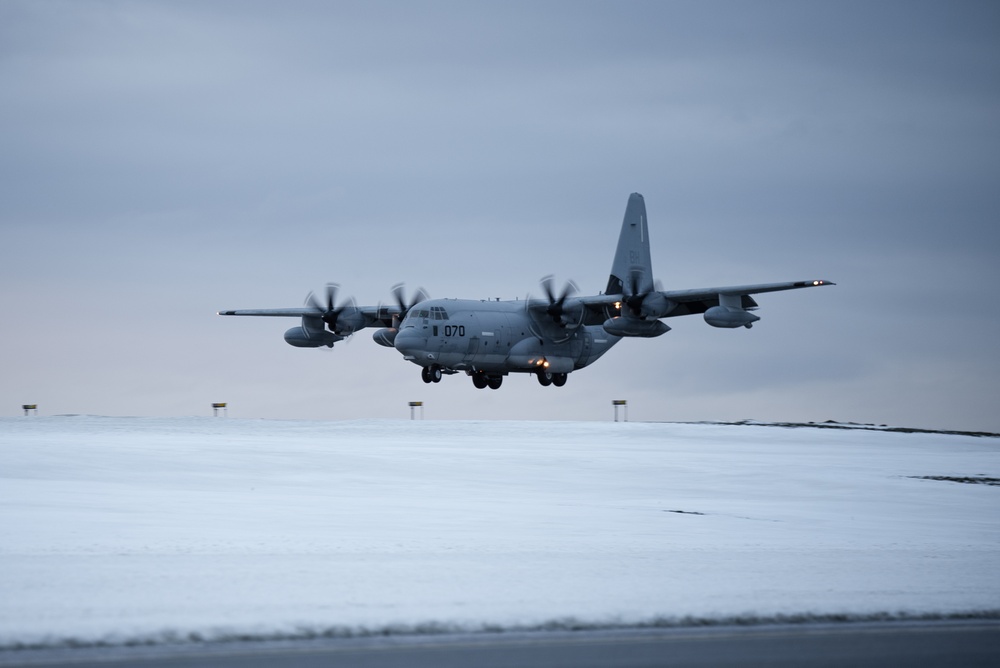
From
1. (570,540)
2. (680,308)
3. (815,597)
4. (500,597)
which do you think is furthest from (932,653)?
(680,308)

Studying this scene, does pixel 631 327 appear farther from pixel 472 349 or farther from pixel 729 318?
pixel 729 318

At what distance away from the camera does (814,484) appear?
93.2 feet

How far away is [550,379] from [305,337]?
15007 mm

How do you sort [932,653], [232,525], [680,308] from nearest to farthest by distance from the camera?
[932,653] → [232,525] → [680,308]

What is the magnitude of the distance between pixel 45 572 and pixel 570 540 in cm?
741

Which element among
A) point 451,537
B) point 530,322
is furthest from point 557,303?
point 451,537

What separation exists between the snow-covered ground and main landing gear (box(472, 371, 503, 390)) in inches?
1259

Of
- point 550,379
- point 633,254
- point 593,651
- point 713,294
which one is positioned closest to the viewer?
point 593,651

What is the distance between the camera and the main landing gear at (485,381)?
225 ft

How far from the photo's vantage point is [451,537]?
1680 cm

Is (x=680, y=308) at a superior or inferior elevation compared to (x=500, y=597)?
superior

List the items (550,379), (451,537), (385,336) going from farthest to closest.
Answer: (550,379) < (385,336) < (451,537)

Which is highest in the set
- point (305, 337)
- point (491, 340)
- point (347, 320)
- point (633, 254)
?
point (633, 254)

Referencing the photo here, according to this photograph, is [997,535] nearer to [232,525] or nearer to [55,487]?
[232,525]
